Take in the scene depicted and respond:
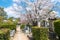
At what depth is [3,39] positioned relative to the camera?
9750 mm

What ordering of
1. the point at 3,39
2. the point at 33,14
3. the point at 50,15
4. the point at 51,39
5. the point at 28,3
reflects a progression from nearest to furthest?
the point at 3,39 → the point at 51,39 → the point at 33,14 → the point at 28,3 → the point at 50,15

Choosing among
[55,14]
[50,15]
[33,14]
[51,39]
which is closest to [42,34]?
[51,39]

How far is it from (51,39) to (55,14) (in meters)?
15.9

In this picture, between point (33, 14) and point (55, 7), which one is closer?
point (33, 14)

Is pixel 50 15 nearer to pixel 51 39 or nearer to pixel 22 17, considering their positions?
pixel 22 17

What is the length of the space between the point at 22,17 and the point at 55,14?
7.44 m

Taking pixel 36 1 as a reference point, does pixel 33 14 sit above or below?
below

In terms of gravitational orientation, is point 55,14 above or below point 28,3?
below

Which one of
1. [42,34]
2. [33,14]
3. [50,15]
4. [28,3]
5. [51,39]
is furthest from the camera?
[50,15]

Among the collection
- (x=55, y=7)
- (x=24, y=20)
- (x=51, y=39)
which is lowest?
(x=51, y=39)

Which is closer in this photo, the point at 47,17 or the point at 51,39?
the point at 51,39

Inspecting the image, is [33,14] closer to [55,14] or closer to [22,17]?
[22,17]

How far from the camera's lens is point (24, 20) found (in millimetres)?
28203

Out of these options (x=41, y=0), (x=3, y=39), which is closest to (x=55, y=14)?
(x=41, y=0)
